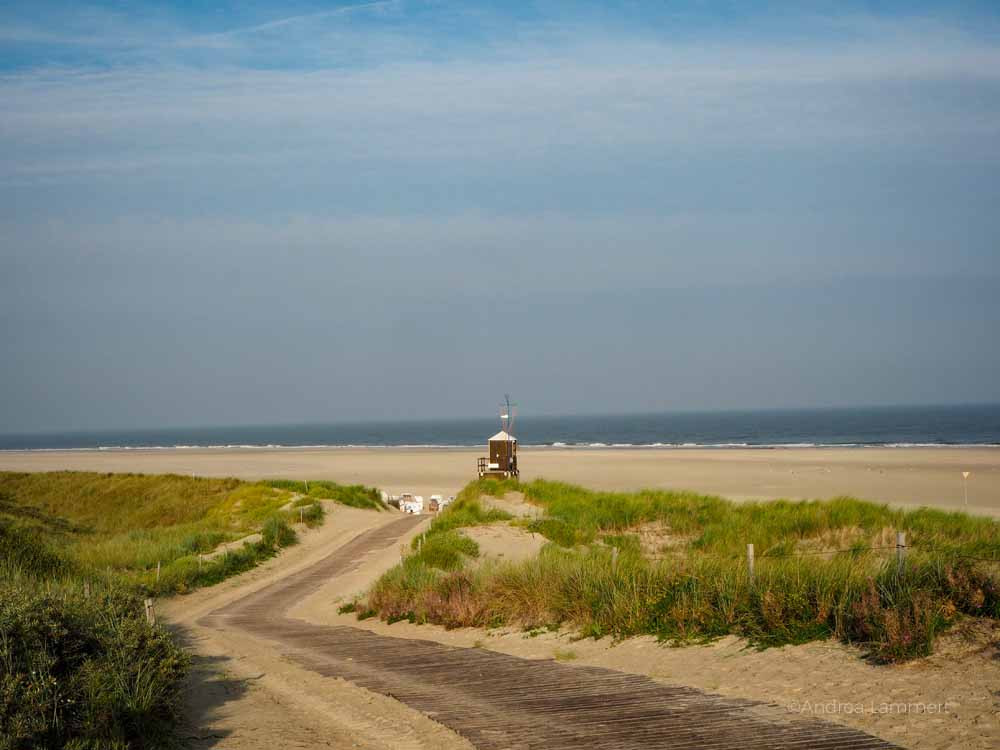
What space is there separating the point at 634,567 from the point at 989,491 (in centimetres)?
3427

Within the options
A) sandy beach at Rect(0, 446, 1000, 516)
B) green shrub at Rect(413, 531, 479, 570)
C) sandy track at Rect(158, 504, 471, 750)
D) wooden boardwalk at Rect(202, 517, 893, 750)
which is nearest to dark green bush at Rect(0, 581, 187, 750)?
sandy track at Rect(158, 504, 471, 750)

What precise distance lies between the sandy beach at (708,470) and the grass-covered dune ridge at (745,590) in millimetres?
18102

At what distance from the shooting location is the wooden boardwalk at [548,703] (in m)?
7.44

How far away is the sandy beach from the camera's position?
139ft

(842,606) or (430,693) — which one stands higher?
(842,606)

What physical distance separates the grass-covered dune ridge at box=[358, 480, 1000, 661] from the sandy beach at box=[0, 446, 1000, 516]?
1810 centimetres

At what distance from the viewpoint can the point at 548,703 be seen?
29.0 ft

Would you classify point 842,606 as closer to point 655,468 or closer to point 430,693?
point 430,693

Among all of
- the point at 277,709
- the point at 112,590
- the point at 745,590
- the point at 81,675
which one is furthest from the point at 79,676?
the point at 745,590

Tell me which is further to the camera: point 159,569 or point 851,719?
point 159,569

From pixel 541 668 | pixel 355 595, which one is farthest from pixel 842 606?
pixel 355 595

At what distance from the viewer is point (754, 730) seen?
24.6 feet

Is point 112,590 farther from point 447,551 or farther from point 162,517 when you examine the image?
point 162,517

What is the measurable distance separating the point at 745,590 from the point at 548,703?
3378 mm
